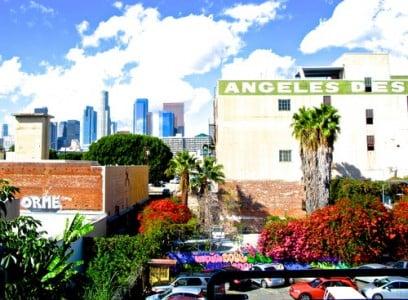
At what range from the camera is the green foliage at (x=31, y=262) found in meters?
8.23

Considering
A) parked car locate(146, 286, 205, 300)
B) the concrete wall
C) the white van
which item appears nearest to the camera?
the white van

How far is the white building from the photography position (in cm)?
4241

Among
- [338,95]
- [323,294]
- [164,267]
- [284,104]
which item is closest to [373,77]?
[338,95]

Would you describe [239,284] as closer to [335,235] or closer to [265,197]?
[335,235]

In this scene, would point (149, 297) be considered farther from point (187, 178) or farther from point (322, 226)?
point (187, 178)

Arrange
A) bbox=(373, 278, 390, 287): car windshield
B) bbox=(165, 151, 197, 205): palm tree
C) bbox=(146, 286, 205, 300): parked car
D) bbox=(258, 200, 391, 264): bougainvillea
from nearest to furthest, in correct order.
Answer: bbox=(373, 278, 390, 287): car windshield → bbox=(146, 286, 205, 300): parked car → bbox=(258, 200, 391, 264): bougainvillea → bbox=(165, 151, 197, 205): palm tree

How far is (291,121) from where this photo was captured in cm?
4228

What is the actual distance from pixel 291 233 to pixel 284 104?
19.8 m

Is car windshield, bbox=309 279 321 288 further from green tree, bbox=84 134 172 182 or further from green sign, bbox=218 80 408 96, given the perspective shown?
green tree, bbox=84 134 172 182

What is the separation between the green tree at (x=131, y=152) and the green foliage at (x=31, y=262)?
56429mm

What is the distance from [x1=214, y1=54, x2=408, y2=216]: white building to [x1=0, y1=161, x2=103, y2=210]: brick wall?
44.9 feet

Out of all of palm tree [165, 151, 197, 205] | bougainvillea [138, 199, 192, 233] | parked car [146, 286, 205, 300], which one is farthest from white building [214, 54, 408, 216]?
parked car [146, 286, 205, 300]

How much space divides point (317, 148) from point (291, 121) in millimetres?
10296

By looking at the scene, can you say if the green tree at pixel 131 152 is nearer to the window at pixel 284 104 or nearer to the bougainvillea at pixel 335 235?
the window at pixel 284 104
